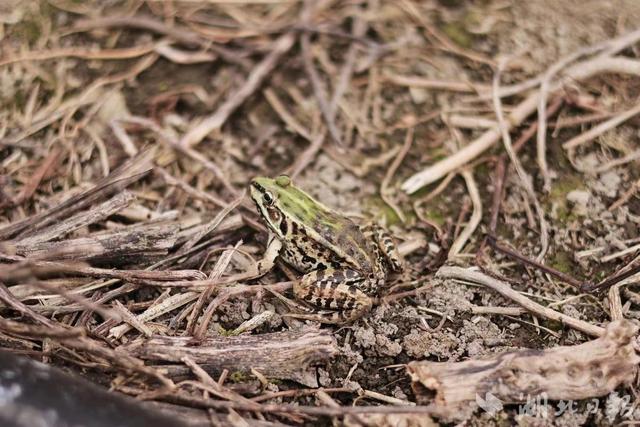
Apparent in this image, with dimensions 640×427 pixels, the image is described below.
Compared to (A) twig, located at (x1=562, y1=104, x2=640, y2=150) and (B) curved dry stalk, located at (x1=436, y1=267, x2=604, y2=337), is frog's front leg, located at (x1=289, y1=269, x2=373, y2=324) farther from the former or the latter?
(A) twig, located at (x1=562, y1=104, x2=640, y2=150)

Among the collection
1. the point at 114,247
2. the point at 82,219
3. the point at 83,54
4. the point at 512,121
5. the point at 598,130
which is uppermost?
the point at 83,54

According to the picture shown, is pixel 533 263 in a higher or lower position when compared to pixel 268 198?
lower

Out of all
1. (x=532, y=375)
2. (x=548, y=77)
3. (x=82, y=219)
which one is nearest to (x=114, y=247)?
(x=82, y=219)

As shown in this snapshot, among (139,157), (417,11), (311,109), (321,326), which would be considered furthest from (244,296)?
(417,11)

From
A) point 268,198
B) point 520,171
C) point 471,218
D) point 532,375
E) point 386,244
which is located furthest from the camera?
point 520,171

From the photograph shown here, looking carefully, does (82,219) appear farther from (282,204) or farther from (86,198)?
(282,204)
